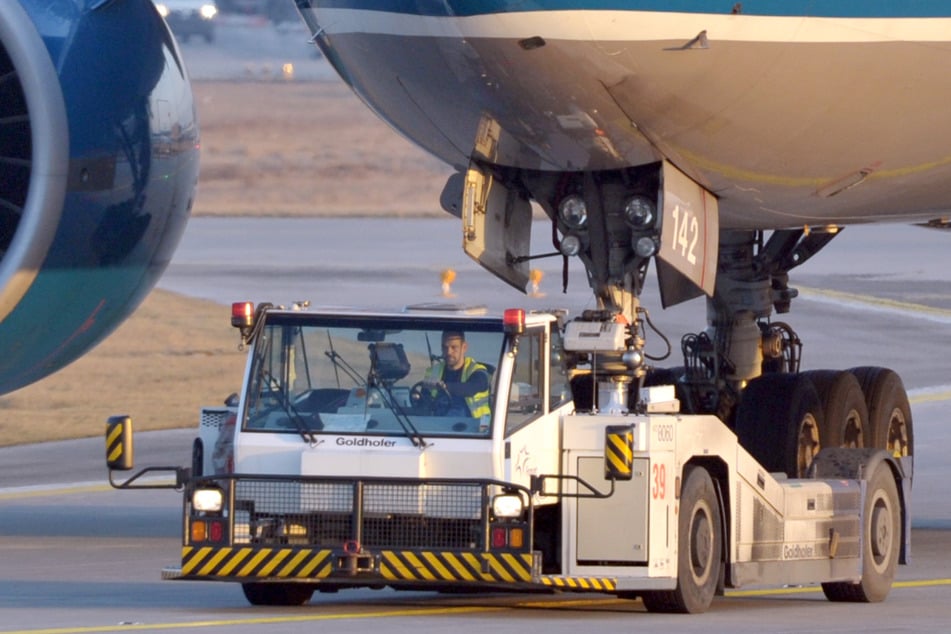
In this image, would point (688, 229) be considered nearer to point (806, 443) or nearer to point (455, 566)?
point (806, 443)

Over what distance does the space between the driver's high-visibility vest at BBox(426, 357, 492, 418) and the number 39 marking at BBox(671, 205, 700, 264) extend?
1.66 metres

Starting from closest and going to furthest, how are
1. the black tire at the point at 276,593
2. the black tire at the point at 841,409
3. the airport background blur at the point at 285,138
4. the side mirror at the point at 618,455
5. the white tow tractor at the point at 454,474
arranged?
the side mirror at the point at 618,455 → the white tow tractor at the point at 454,474 → the black tire at the point at 276,593 → the black tire at the point at 841,409 → the airport background blur at the point at 285,138

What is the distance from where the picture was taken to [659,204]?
1209 cm

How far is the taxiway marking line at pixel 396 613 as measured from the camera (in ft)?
33.1

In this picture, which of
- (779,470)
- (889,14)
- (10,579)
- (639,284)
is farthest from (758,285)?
(10,579)

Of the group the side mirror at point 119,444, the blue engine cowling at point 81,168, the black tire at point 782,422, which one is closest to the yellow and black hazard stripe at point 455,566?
the side mirror at point 119,444

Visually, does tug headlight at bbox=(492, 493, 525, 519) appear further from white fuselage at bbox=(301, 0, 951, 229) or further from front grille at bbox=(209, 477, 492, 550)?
white fuselage at bbox=(301, 0, 951, 229)

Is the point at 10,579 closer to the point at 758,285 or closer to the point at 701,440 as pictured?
the point at 701,440

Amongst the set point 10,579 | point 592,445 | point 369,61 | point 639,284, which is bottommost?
point 10,579

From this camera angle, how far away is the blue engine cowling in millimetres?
13328

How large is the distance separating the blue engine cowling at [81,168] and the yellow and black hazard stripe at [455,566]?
391cm

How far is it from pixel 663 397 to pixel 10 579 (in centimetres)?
384

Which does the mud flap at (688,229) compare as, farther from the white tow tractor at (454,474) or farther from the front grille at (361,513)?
the front grille at (361,513)

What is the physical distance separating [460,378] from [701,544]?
1408mm
